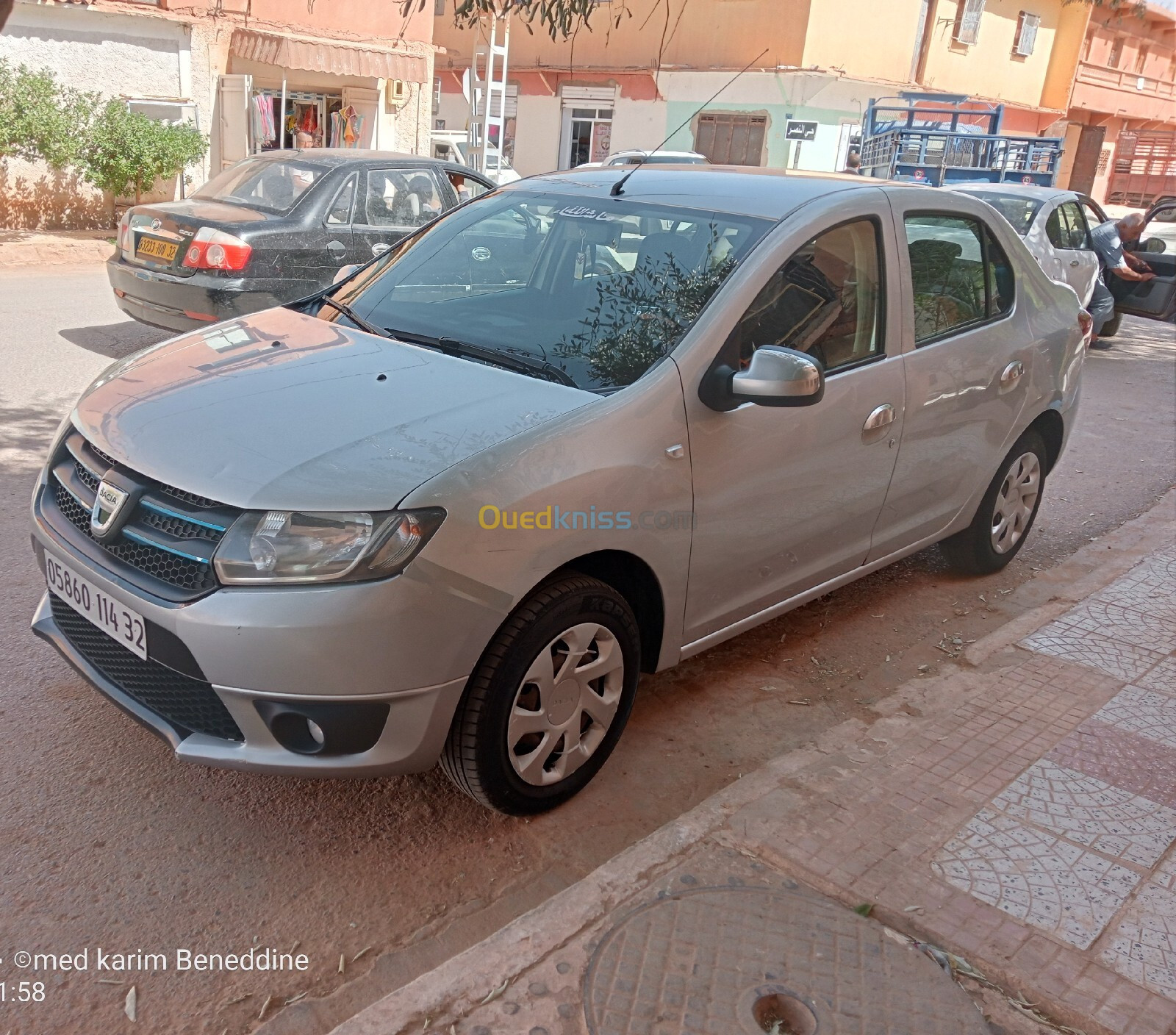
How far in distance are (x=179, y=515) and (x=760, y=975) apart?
5.95ft

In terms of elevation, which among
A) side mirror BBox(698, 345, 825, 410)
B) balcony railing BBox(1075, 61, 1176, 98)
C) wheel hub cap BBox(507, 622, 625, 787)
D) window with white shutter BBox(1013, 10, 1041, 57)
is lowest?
wheel hub cap BBox(507, 622, 625, 787)

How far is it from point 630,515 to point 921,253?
6.34ft

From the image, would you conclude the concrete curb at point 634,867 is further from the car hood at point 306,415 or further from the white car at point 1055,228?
the white car at point 1055,228

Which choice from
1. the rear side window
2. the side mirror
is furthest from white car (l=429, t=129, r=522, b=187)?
the side mirror

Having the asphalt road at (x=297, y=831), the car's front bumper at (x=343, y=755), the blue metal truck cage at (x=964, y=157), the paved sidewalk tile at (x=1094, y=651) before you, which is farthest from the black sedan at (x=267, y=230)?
the blue metal truck cage at (x=964, y=157)

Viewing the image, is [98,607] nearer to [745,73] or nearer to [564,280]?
[564,280]

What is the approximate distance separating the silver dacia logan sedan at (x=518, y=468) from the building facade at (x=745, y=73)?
21.8m

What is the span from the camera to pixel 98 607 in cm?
282

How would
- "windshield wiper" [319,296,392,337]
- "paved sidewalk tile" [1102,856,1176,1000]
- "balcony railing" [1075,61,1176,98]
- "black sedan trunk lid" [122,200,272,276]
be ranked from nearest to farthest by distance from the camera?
"paved sidewalk tile" [1102,856,1176,1000]
"windshield wiper" [319,296,392,337]
"black sedan trunk lid" [122,200,272,276]
"balcony railing" [1075,61,1176,98]

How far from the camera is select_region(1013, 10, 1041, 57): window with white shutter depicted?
3192 centimetres

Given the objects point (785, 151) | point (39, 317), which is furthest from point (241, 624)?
point (785, 151)

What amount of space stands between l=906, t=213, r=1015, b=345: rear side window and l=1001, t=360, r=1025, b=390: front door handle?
226mm

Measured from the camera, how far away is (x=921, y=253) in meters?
4.15

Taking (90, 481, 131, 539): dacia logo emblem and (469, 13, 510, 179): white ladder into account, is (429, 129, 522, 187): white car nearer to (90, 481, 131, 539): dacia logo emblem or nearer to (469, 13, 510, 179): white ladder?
(469, 13, 510, 179): white ladder
